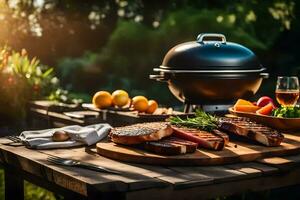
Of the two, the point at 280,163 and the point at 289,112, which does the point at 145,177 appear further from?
Answer: the point at 289,112

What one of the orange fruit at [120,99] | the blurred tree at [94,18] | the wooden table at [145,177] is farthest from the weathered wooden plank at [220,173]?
the blurred tree at [94,18]

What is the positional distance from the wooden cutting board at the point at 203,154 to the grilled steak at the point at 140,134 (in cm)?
4

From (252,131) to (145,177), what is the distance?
98 centimetres

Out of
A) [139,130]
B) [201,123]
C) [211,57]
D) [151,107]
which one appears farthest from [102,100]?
[139,130]

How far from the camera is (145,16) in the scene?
2170 cm

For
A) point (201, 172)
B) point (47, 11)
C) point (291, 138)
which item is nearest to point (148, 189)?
point (201, 172)

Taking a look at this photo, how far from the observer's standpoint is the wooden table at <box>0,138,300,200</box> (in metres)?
2.65

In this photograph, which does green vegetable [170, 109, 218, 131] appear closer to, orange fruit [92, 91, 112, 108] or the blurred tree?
orange fruit [92, 91, 112, 108]

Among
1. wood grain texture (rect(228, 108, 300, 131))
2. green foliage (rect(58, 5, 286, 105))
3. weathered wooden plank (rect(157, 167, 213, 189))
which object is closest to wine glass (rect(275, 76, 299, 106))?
wood grain texture (rect(228, 108, 300, 131))

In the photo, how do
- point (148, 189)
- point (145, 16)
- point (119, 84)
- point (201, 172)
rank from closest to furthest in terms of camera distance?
point (148, 189) → point (201, 172) → point (119, 84) → point (145, 16)

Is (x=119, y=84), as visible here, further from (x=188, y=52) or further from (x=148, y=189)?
(x=148, y=189)

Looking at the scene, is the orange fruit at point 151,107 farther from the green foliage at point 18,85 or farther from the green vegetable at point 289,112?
the green foliage at point 18,85

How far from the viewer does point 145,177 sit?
277cm

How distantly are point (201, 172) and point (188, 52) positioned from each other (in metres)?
2.02
